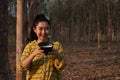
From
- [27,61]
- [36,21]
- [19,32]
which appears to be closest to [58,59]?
[27,61]

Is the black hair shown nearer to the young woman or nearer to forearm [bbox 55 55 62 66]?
the young woman

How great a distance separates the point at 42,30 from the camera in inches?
95.8

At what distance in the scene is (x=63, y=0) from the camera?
123 ft

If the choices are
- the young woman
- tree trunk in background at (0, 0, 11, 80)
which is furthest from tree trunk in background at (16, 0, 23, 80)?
the young woman

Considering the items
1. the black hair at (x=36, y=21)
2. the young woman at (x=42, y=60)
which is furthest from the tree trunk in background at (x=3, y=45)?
the young woman at (x=42, y=60)

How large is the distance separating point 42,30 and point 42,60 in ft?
0.91

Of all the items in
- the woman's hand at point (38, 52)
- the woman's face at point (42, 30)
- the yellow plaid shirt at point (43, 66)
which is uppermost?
the woman's face at point (42, 30)

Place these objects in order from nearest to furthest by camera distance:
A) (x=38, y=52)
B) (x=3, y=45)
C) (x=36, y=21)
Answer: (x=38, y=52) → (x=36, y=21) → (x=3, y=45)

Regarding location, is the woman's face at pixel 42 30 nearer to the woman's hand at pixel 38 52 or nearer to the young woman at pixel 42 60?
the young woman at pixel 42 60

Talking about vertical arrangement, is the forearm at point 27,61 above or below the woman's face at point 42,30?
below

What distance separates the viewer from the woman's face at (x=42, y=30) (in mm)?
2420

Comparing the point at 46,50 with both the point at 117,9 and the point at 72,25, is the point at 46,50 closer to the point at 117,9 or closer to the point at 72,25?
the point at 117,9

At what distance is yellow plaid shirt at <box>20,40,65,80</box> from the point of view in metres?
2.40

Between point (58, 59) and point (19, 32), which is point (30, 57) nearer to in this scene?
point (58, 59)
